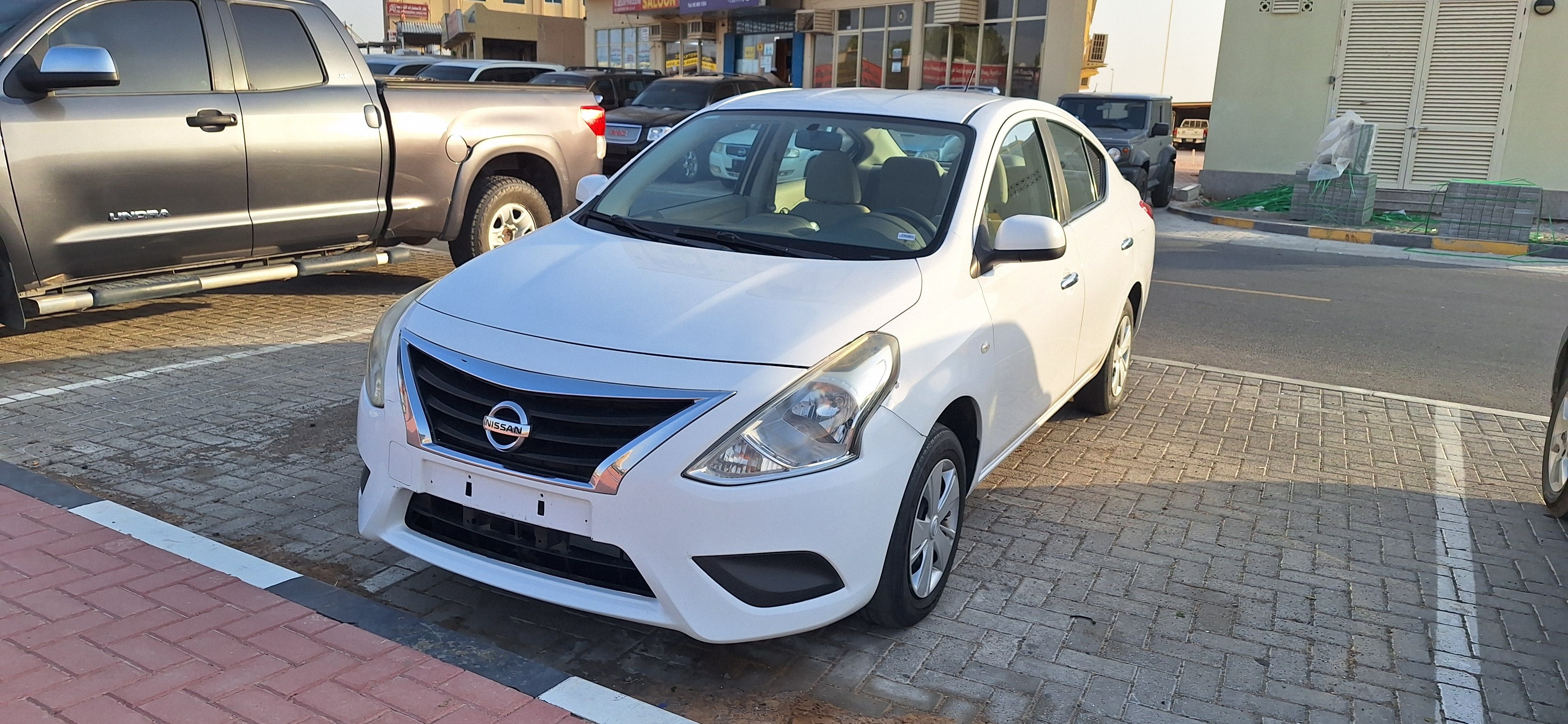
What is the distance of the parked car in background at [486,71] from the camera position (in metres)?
18.6

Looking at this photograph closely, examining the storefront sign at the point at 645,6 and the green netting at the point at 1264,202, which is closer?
the green netting at the point at 1264,202

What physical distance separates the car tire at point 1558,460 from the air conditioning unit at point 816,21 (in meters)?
26.1

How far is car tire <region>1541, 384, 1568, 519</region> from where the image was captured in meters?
4.81

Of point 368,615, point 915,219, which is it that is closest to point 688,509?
point 368,615

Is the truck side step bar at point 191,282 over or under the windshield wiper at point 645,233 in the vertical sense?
under

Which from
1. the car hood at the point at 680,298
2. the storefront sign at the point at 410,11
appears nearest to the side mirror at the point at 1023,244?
the car hood at the point at 680,298

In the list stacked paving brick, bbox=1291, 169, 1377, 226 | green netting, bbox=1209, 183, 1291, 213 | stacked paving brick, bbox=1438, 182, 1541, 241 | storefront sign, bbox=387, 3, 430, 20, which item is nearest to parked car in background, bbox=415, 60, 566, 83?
green netting, bbox=1209, 183, 1291, 213

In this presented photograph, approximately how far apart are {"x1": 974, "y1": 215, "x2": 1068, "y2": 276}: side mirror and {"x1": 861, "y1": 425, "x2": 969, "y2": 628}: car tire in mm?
692

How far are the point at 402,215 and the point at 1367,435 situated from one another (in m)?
5.99

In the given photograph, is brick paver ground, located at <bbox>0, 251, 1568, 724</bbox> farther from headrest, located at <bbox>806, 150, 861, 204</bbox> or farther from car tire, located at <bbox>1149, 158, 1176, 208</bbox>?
car tire, located at <bbox>1149, 158, 1176, 208</bbox>

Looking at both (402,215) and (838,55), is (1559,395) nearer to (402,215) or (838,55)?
(402,215)

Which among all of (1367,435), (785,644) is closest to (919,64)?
(1367,435)

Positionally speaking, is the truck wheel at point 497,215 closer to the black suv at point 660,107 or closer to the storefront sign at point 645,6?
the black suv at point 660,107

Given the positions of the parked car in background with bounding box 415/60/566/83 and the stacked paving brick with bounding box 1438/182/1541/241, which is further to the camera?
the parked car in background with bounding box 415/60/566/83
